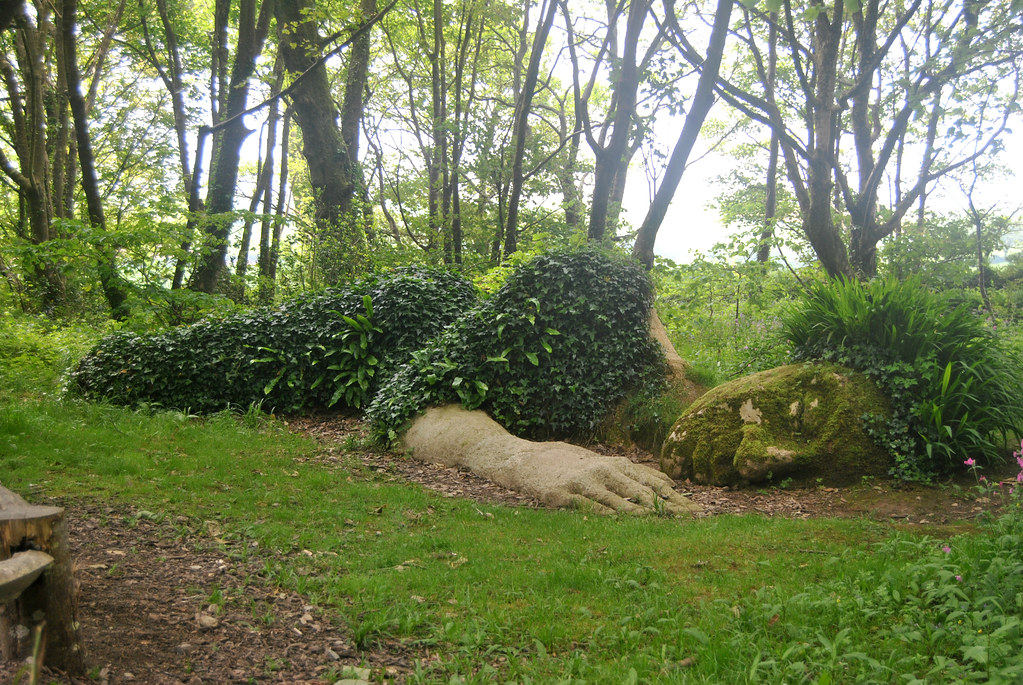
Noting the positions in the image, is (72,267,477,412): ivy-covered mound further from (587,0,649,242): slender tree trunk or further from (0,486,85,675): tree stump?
(0,486,85,675): tree stump

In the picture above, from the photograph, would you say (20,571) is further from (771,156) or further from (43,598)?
(771,156)

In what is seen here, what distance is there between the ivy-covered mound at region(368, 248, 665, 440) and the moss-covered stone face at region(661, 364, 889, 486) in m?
1.44

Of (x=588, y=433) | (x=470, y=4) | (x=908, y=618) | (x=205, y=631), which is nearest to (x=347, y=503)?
(x=205, y=631)

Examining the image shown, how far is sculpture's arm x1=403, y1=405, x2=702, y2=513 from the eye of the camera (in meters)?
6.67

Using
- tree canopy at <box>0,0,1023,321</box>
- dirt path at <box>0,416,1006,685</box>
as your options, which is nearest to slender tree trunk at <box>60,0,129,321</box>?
tree canopy at <box>0,0,1023,321</box>

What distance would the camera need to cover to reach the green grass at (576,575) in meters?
3.35

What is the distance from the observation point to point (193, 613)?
3.80m

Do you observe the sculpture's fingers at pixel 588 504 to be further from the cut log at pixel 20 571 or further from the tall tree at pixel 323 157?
the tall tree at pixel 323 157

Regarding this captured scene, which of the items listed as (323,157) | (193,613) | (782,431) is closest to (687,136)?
(782,431)

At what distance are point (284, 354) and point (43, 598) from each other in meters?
8.12

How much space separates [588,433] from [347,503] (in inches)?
146

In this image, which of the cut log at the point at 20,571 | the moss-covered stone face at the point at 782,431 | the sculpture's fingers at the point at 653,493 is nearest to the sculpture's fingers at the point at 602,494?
the sculpture's fingers at the point at 653,493

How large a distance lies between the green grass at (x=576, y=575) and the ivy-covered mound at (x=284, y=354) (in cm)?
293

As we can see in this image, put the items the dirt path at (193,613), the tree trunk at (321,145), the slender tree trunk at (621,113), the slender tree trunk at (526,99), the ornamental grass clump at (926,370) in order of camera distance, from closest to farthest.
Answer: the dirt path at (193,613)
the ornamental grass clump at (926,370)
the slender tree trunk at (621,113)
the slender tree trunk at (526,99)
the tree trunk at (321,145)
